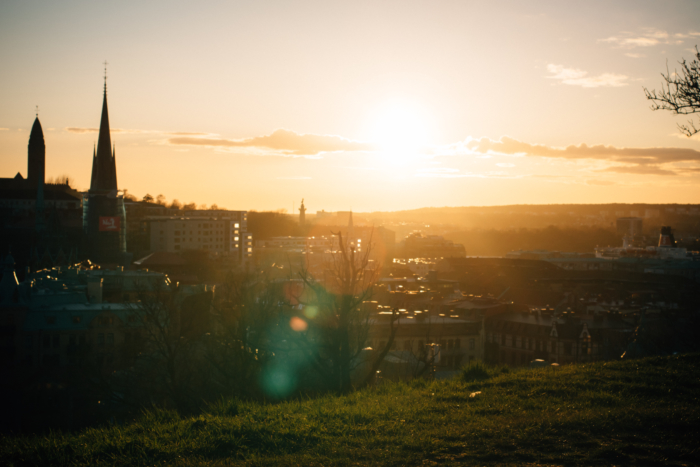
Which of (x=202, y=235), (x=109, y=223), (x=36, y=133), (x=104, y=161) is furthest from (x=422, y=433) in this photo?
(x=36, y=133)

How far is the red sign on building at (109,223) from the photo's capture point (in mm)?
64125

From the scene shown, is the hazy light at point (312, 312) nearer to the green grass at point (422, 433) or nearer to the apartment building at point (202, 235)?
the green grass at point (422, 433)

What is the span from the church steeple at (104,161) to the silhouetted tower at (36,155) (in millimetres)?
23831

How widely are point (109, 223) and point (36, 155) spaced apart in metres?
34.1

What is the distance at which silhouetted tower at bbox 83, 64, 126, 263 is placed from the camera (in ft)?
211

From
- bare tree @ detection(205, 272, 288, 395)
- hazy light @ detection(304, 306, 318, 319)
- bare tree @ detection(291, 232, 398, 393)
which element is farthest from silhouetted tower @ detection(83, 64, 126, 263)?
bare tree @ detection(291, 232, 398, 393)

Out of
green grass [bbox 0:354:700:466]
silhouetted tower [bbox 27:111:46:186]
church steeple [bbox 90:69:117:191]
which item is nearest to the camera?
green grass [bbox 0:354:700:466]

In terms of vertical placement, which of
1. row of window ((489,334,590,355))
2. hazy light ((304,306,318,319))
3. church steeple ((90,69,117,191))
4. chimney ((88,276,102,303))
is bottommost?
row of window ((489,334,590,355))

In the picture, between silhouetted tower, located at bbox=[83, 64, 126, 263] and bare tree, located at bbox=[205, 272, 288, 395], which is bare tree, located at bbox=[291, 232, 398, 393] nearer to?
bare tree, located at bbox=[205, 272, 288, 395]

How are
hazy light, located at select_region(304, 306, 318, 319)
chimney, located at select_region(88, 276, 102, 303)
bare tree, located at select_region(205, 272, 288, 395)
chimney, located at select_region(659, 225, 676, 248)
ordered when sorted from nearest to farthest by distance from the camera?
1. hazy light, located at select_region(304, 306, 318, 319)
2. bare tree, located at select_region(205, 272, 288, 395)
3. chimney, located at select_region(88, 276, 102, 303)
4. chimney, located at select_region(659, 225, 676, 248)

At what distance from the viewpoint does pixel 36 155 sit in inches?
3484

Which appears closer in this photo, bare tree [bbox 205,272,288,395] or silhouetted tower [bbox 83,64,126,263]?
bare tree [bbox 205,272,288,395]

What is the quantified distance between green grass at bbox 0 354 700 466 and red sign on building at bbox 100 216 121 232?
63028 mm

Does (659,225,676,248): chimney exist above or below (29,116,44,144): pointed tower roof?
below
